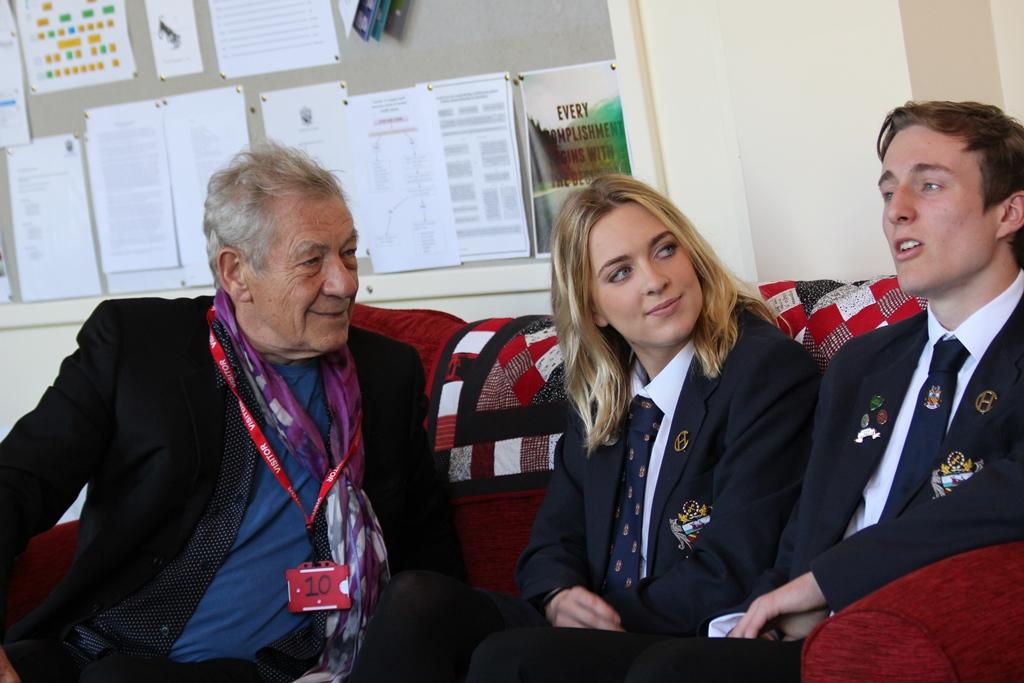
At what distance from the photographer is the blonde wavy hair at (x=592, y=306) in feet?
6.93

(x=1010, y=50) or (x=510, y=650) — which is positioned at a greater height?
(x=1010, y=50)

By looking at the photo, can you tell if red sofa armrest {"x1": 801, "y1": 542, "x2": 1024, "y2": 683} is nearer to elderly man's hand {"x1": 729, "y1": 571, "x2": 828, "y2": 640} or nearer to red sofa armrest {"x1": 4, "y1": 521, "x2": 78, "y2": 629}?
elderly man's hand {"x1": 729, "y1": 571, "x2": 828, "y2": 640}

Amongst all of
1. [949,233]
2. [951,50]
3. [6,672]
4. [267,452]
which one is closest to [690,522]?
[949,233]

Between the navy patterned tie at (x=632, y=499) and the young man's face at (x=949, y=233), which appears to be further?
the navy patterned tie at (x=632, y=499)

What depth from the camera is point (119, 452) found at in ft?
7.07

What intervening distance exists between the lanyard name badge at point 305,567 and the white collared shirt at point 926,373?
→ 0.87 m

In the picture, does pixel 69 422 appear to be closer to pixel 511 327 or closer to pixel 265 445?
pixel 265 445

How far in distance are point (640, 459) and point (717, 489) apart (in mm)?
188

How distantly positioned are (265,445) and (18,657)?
0.52m

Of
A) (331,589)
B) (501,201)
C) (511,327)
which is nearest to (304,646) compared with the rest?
(331,589)

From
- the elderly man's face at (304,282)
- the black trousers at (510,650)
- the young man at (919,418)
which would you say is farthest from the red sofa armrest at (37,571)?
the young man at (919,418)

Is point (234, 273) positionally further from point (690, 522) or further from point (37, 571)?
point (690, 522)

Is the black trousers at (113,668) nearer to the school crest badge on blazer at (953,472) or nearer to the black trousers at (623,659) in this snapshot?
the black trousers at (623,659)

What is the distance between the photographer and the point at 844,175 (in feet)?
8.20
